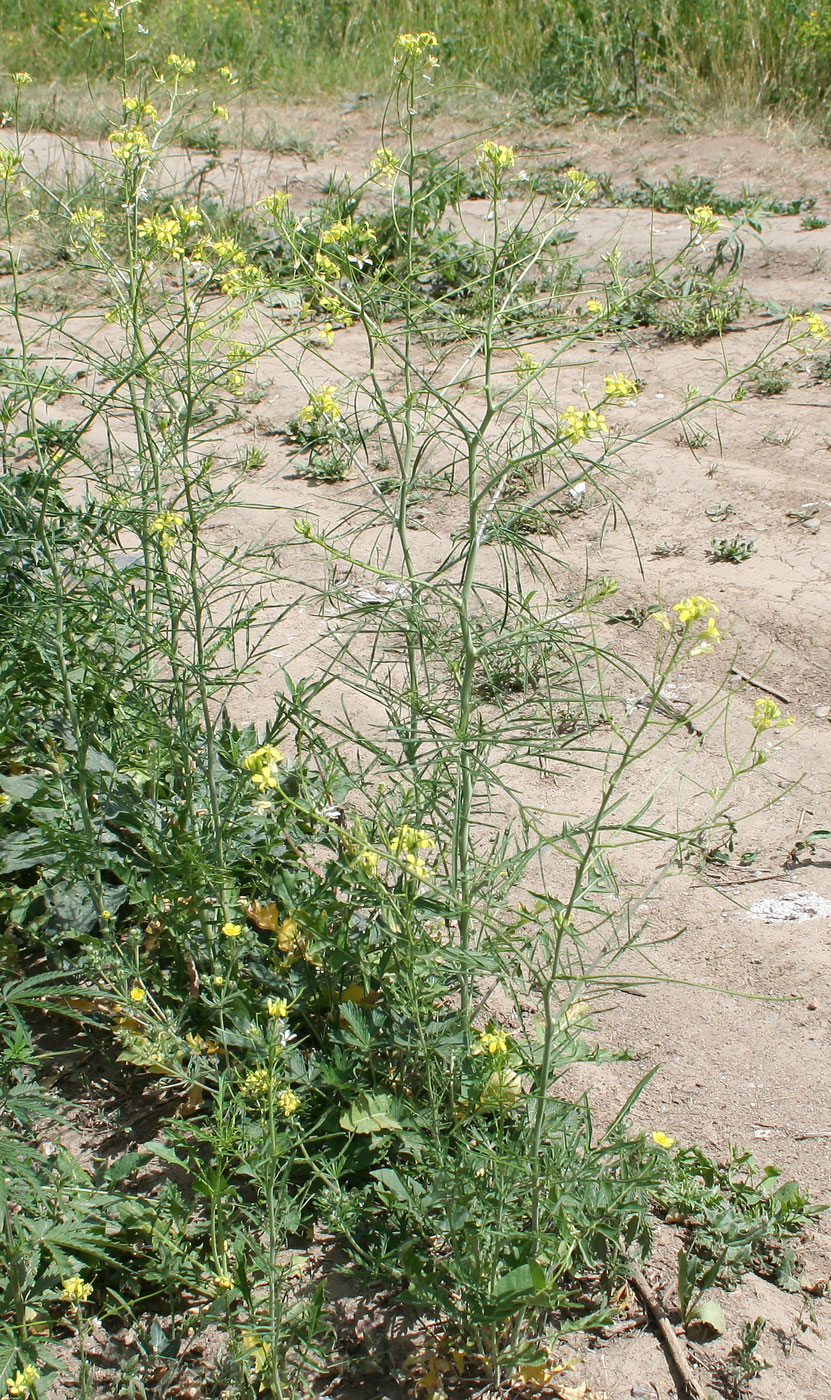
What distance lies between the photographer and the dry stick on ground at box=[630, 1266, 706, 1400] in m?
1.92

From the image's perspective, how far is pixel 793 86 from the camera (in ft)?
26.1

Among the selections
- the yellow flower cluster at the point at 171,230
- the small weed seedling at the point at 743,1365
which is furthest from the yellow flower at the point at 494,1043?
the yellow flower cluster at the point at 171,230

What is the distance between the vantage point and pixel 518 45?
30.3 feet

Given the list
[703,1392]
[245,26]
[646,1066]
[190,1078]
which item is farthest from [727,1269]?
[245,26]

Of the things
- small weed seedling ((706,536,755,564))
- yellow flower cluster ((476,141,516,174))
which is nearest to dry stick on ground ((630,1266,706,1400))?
yellow flower cluster ((476,141,516,174))

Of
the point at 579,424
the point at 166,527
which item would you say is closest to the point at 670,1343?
the point at 579,424

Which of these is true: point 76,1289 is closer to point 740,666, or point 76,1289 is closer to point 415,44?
point 415,44

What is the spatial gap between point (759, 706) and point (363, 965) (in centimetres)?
94

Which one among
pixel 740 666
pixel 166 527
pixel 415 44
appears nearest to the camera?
pixel 415 44

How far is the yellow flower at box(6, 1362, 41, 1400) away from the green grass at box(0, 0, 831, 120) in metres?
6.95

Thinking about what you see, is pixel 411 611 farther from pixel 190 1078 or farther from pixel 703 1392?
pixel 703 1392

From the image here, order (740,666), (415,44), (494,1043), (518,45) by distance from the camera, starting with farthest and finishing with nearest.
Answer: (518,45) → (740,666) → (415,44) → (494,1043)

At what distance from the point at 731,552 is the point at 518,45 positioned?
7056 millimetres

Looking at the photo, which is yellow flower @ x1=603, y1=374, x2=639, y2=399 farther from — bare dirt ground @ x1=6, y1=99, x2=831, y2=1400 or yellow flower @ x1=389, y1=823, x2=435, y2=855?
yellow flower @ x1=389, y1=823, x2=435, y2=855
